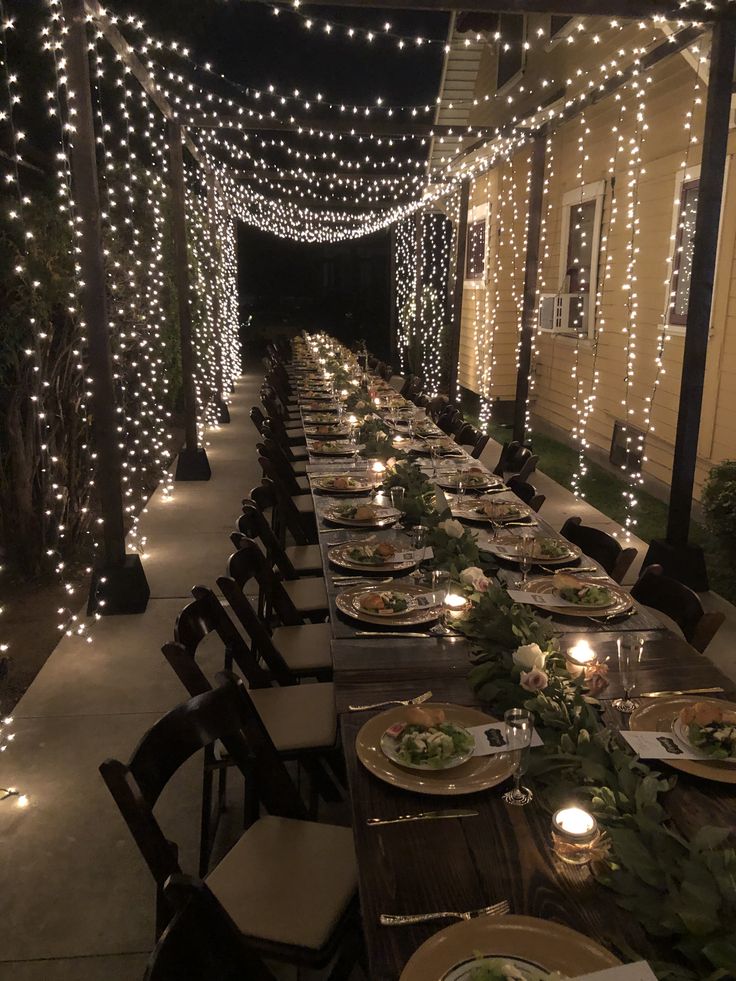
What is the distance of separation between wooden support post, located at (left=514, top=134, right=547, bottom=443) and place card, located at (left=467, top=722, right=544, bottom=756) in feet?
20.1

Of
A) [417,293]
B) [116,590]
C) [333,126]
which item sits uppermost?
[333,126]

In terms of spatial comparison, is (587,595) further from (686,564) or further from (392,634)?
(686,564)

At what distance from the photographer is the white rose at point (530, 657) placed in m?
1.88

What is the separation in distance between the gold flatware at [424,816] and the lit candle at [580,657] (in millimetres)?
555

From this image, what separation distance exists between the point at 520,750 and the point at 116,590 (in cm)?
327

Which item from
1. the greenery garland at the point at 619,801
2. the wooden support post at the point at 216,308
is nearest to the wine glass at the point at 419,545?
the greenery garland at the point at 619,801

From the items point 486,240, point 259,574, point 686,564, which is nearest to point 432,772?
point 259,574

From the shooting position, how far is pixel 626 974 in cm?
119

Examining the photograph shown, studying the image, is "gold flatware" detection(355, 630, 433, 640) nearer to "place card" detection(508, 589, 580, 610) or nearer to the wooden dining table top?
the wooden dining table top

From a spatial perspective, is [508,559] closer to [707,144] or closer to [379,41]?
[707,144]

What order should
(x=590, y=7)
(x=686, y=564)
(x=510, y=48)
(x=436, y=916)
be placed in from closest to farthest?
(x=436, y=916), (x=590, y=7), (x=686, y=564), (x=510, y=48)

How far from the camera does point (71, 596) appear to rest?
4977 mm

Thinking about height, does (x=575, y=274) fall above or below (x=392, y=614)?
above

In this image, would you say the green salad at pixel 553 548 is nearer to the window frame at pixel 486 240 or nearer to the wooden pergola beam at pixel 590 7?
the wooden pergola beam at pixel 590 7
